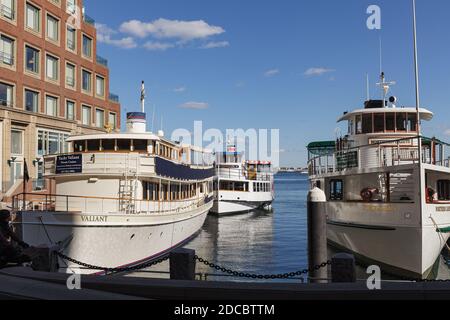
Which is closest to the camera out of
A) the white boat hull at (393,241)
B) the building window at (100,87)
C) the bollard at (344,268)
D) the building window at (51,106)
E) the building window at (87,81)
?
the bollard at (344,268)

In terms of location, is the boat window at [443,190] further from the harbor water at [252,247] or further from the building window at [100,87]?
the building window at [100,87]

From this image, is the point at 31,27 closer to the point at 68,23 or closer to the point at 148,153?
the point at 68,23

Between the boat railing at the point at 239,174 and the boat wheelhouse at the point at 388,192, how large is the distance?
71.1 ft

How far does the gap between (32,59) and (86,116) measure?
30.3ft

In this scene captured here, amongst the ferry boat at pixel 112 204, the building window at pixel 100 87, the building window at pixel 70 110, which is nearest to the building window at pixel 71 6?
the building window at pixel 100 87

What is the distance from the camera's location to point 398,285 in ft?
19.8

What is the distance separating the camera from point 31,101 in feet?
116

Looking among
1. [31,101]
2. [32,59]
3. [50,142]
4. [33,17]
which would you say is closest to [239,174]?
[50,142]

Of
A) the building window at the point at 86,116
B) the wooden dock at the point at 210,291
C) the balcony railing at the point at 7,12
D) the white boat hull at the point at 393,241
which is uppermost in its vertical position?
the balcony railing at the point at 7,12

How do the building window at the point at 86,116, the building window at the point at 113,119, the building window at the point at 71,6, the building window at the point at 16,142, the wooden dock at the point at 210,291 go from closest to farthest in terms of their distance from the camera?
the wooden dock at the point at 210,291
the building window at the point at 16,142
the building window at the point at 71,6
the building window at the point at 86,116
the building window at the point at 113,119

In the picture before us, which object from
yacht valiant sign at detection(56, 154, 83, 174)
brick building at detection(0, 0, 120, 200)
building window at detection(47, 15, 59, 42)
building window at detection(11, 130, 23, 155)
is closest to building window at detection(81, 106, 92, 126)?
brick building at detection(0, 0, 120, 200)

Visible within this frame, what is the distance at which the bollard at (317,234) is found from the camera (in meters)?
9.66

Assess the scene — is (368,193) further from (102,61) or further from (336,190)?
(102,61)

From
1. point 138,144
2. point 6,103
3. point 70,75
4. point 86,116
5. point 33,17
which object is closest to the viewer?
point 138,144
